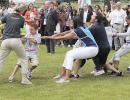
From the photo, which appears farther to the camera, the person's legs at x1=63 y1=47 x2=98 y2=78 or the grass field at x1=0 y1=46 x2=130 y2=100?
the person's legs at x1=63 y1=47 x2=98 y2=78

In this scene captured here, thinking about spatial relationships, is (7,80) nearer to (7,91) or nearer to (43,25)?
(7,91)

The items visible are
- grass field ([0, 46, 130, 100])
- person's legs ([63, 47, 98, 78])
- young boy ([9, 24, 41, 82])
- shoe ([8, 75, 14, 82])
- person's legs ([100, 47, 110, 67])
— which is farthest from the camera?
person's legs ([100, 47, 110, 67])

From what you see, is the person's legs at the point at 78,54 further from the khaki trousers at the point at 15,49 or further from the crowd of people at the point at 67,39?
the khaki trousers at the point at 15,49

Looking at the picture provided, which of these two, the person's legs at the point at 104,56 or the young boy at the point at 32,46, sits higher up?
the young boy at the point at 32,46

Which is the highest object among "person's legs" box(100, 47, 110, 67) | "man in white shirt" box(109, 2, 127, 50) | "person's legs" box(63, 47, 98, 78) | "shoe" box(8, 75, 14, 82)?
"person's legs" box(63, 47, 98, 78)

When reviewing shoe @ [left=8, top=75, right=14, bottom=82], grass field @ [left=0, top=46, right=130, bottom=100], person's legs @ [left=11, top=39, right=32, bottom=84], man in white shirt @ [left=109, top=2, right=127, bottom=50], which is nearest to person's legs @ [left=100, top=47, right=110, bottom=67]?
grass field @ [left=0, top=46, right=130, bottom=100]

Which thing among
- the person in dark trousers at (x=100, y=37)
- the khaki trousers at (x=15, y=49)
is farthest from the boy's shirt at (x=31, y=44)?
the person in dark trousers at (x=100, y=37)

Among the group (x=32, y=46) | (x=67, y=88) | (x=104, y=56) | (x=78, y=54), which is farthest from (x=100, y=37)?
(x=67, y=88)

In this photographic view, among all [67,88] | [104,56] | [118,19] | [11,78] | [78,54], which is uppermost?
[78,54]

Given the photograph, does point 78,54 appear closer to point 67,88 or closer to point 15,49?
point 67,88

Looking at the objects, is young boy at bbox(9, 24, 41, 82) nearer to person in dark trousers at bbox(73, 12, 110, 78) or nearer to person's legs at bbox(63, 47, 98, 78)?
person's legs at bbox(63, 47, 98, 78)

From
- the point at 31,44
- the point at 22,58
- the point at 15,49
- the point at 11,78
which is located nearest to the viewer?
the point at 15,49

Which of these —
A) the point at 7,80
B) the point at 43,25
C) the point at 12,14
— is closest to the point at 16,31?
the point at 12,14

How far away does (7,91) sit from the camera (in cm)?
1051
